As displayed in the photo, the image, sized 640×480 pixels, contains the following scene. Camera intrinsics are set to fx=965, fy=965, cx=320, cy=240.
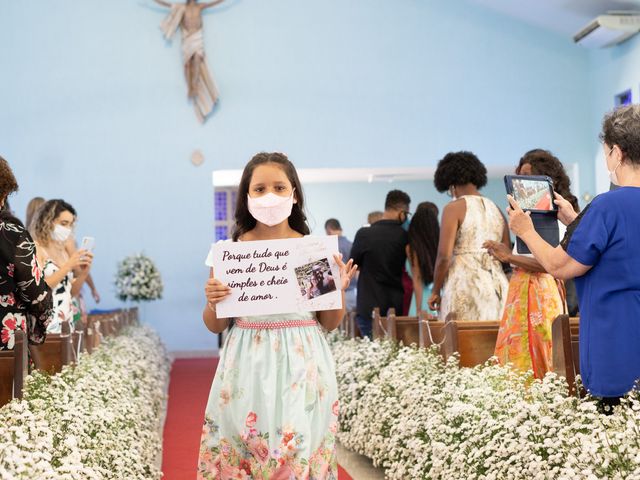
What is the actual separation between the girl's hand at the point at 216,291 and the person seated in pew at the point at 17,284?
0.97 meters

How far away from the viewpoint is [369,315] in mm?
7266

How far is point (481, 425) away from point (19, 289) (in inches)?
69.7

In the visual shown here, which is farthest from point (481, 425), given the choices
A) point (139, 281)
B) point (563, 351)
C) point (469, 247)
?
point (139, 281)

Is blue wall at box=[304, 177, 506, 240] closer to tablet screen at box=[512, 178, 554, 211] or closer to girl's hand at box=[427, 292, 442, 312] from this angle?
girl's hand at box=[427, 292, 442, 312]

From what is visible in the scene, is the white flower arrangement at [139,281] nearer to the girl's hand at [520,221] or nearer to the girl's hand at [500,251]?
the girl's hand at [500,251]

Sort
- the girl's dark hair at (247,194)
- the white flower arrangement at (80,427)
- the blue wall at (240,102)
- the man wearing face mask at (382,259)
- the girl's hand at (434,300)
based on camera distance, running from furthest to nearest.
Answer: the blue wall at (240,102), the man wearing face mask at (382,259), the girl's hand at (434,300), the girl's dark hair at (247,194), the white flower arrangement at (80,427)

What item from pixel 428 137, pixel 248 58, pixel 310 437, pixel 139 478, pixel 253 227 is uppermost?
pixel 248 58

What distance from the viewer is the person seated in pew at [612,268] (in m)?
2.78

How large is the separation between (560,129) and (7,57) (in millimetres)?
7653

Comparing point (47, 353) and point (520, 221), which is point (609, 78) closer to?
point (47, 353)

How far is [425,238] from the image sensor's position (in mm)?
7008

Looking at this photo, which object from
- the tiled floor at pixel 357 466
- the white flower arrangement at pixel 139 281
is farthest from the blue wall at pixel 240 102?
the tiled floor at pixel 357 466

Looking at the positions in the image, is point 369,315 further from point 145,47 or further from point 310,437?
point 145,47

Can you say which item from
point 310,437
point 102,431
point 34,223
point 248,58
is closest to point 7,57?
point 248,58
